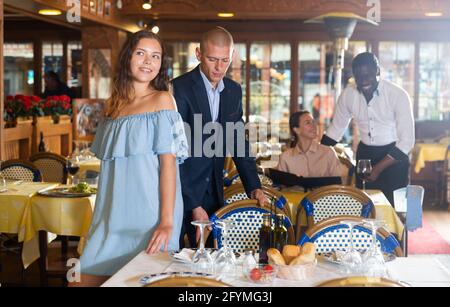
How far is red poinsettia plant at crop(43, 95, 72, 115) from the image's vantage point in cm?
1028

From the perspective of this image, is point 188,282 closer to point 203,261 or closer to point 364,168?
point 203,261

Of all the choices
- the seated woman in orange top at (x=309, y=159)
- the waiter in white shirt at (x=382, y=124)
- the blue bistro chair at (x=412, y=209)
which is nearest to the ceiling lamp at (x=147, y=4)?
the waiter in white shirt at (x=382, y=124)

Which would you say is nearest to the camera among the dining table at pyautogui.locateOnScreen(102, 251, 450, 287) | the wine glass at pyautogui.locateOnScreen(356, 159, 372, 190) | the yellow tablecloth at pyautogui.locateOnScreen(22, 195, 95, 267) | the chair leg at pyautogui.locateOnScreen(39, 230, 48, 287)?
the dining table at pyautogui.locateOnScreen(102, 251, 450, 287)

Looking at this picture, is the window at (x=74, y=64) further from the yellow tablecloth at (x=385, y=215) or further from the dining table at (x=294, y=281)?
the dining table at (x=294, y=281)

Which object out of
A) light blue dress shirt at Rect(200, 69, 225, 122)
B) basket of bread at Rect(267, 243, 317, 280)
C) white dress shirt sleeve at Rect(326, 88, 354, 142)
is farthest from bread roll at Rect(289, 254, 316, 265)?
white dress shirt sleeve at Rect(326, 88, 354, 142)

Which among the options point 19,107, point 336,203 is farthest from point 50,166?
point 336,203

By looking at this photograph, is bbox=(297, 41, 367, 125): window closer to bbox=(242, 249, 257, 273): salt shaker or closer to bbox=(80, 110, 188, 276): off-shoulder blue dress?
bbox=(80, 110, 188, 276): off-shoulder blue dress

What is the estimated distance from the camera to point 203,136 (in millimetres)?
4242

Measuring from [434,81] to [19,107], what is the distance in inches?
277

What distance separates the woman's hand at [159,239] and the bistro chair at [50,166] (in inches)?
168

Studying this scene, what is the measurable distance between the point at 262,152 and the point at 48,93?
494 centimetres

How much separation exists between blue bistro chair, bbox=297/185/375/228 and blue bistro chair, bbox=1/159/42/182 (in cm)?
263

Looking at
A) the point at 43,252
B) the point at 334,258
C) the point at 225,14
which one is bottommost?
the point at 43,252
